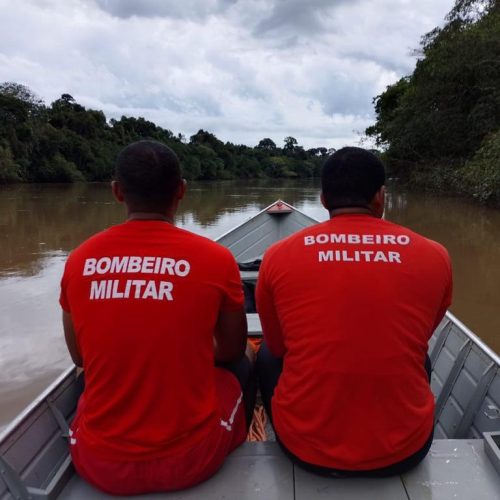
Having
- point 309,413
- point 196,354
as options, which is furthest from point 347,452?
point 196,354

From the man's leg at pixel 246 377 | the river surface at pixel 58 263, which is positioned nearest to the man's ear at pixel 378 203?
the man's leg at pixel 246 377

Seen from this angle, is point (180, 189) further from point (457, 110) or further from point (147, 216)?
point (457, 110)

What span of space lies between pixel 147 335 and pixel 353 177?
2.32 feet

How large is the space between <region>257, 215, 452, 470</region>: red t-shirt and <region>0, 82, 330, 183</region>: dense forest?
2719cm

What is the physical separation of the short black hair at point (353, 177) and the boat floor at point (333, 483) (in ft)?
2.56

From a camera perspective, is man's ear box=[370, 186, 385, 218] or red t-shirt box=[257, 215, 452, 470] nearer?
red t-shirt box=[257, 215, 452, 470]

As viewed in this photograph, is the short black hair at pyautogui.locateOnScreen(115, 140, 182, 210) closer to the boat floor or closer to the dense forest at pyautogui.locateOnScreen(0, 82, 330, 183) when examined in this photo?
the boat floor

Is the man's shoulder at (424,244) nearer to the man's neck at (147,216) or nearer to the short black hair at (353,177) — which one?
the short black hair at (353,177)

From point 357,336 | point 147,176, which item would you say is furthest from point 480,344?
point 147,176

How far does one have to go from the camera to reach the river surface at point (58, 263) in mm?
3451

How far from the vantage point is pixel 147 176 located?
1.26m

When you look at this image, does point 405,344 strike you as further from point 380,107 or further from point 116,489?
point 380,107

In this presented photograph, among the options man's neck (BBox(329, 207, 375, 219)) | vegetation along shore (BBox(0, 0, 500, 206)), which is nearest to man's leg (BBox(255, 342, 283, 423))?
man's neck (BBox(329, 207, 375, 219))

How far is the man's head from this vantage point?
1.25 m
